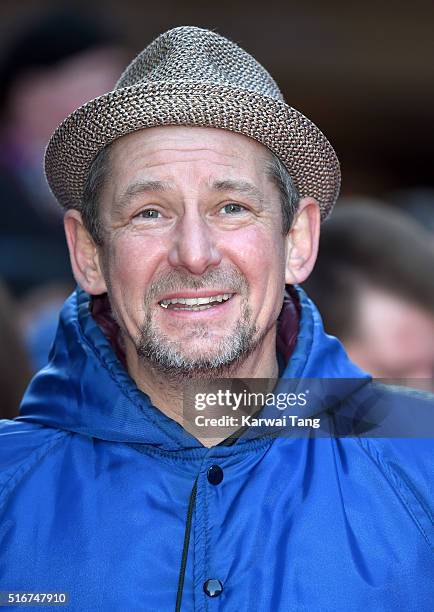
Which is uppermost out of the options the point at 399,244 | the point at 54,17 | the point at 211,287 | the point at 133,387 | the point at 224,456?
the point at 54,17

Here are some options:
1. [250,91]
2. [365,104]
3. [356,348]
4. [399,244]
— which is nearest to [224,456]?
[250,91]

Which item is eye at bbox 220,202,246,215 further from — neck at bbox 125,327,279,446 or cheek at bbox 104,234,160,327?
neck at bbox 125,327,279,446

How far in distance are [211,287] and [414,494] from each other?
0.64 m

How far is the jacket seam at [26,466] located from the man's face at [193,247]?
0.29m

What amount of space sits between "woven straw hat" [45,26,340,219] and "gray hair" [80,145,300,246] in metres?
0.02

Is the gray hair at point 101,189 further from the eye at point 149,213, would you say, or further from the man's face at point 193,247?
the eye at point 149,213

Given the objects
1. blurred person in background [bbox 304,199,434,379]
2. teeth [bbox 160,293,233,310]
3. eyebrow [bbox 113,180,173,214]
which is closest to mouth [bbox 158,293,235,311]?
teeth [bbox 160,293,233,310]

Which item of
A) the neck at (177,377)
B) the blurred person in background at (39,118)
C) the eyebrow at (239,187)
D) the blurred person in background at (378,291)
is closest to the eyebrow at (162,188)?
the eyebrow at (239,187)

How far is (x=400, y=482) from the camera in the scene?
2.56m

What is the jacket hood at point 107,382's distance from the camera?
103 inches

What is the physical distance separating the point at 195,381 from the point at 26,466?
0.43 m

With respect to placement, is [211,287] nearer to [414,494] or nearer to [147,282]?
[147,282]

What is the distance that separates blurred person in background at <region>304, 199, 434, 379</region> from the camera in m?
3.99

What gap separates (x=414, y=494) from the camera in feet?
8.32
